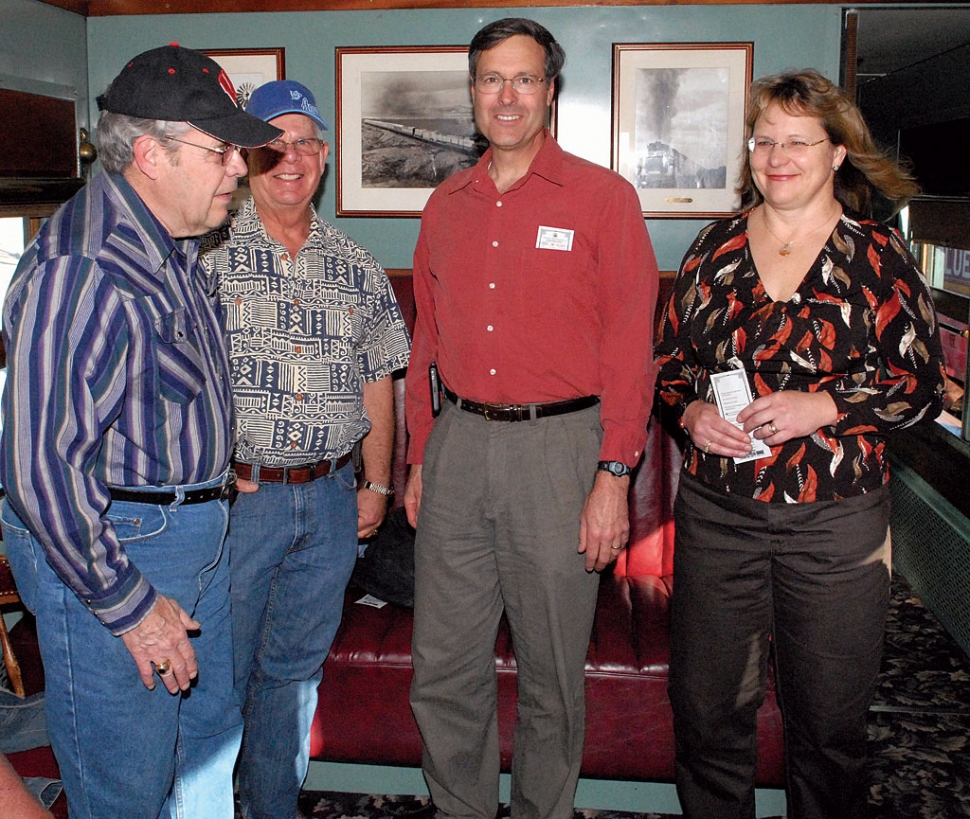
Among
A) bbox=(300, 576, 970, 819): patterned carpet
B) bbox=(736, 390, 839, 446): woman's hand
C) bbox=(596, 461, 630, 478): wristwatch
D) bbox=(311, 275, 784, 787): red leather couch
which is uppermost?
bbox=(736, 390, 839, 446): woman's hand

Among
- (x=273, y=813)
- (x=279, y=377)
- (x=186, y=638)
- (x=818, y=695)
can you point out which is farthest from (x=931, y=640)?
(x=186, y=638)

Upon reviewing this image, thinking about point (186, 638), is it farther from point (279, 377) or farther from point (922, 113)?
point (922, 113)

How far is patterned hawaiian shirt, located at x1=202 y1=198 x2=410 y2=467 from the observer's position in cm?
220

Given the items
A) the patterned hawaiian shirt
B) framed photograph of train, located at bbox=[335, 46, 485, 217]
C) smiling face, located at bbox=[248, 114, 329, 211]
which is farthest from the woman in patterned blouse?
framed photograph of train, located at bbox=[335, 46, 485, 217]

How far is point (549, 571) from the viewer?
7.18 feet

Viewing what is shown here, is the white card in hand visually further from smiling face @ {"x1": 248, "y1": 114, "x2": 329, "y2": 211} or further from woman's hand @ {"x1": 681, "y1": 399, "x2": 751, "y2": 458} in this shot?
smiling face @ {"x1": 248, "y1": 114, "x2": 329, "y2": 211}

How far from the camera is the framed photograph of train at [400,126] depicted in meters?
3.19

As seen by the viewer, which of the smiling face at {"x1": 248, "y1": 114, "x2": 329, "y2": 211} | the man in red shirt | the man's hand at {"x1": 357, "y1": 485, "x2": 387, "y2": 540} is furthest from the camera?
the man's hand at {"x1": 357, "y1": 485, "x2": 387, "y2": 540}

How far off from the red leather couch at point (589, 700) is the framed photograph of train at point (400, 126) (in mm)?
1440

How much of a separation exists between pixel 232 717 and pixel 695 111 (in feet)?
7.75

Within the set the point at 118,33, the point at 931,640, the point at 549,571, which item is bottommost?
the point at 931,640

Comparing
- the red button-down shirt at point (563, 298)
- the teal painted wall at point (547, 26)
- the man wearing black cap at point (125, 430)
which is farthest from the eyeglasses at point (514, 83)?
the teal painted wall at point (547, 26)

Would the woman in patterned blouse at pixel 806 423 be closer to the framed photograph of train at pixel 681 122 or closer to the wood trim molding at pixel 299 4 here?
the framed photograph of train at pixel 681 122

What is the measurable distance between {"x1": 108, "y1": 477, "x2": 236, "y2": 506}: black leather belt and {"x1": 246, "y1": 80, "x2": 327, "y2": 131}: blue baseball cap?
3.47 ft
